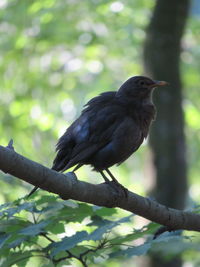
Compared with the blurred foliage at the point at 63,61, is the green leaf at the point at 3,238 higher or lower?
lower

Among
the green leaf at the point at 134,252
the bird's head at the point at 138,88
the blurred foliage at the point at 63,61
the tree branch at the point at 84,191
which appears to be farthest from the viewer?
the blurred foliage at the point at 63,61

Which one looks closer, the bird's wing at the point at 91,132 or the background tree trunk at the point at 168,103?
the bird's wing at the point at 91,132

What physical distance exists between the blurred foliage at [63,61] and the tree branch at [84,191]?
4346 mm

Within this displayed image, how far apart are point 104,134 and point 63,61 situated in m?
5.34

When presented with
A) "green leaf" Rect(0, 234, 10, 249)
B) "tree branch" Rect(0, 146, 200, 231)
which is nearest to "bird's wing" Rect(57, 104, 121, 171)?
"tree branch" Rect(0, 146, 200, 231)

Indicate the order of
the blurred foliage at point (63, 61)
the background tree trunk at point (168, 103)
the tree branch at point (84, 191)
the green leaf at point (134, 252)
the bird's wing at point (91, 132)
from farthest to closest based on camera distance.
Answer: the blurred foliage at point (63, 61)
the background tree trunk at point (168, 103)
the bird's wing at point (91, 132)
the green leaf at point (134, 252)
the tree branch at point (84, 191)

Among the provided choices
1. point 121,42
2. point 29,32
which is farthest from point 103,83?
point 29,32

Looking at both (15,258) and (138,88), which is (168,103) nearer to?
(138,88)

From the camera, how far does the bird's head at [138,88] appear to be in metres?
5.01

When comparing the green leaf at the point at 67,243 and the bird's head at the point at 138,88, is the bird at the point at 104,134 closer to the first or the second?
the bird's head at the point at 138,88

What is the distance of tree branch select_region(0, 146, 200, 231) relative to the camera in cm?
269

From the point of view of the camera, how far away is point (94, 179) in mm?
10312

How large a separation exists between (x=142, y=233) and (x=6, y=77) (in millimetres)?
6359

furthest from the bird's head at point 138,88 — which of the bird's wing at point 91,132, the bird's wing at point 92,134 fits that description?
the bird's wing at point 91,132
